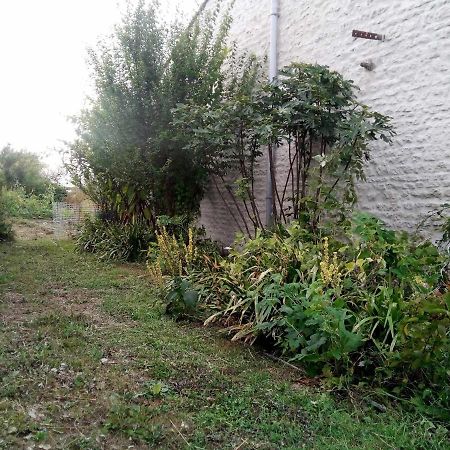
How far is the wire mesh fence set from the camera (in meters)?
12.6

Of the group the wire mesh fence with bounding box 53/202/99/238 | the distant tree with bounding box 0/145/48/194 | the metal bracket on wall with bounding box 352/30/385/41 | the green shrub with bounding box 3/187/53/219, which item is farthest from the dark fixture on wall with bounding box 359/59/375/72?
the distant tree with bounding box 0/145/48/194

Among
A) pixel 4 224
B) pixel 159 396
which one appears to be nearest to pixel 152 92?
pixel 4 224

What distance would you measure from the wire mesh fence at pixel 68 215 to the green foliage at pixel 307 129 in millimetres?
6840

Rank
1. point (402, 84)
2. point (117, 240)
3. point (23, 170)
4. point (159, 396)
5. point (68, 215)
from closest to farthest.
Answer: point (159, 396), point (402, 84), point (117, 240), point (68, 215), point (23, 170)

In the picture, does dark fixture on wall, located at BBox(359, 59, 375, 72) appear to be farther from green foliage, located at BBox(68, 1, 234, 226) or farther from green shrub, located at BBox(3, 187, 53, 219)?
green shrub, located at BBox(3, 187, 53, 219)

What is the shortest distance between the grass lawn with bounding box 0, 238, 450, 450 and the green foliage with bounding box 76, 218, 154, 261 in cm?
419

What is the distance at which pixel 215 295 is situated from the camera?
15.5ft

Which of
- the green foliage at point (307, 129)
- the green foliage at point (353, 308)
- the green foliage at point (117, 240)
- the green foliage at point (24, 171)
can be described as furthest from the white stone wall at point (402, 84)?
the green foliage at point (24, 171)

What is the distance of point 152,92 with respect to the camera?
787cm

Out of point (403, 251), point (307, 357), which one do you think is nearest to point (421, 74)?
point (403, 251)

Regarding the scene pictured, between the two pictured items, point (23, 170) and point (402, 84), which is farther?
point (23, 170)

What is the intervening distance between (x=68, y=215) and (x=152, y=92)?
6.44 m

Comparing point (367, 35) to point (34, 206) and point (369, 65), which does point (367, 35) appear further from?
point (34, 206)

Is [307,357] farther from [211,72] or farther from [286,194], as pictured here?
[211,72]
